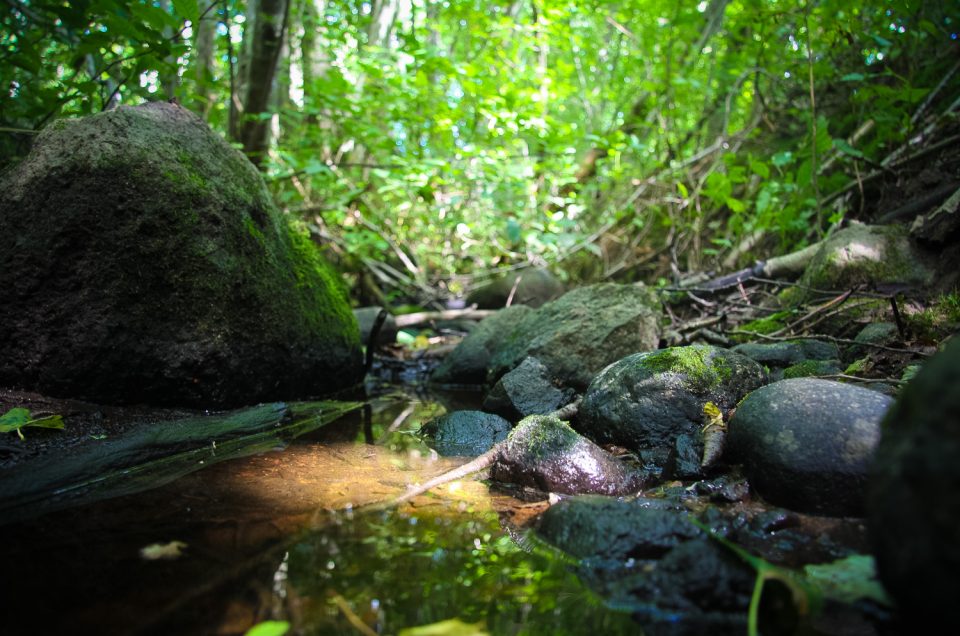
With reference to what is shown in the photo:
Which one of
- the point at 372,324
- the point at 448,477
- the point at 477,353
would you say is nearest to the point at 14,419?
the point at 448,477

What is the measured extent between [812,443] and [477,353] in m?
3.47

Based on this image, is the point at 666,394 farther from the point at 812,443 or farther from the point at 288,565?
the point at 288,565

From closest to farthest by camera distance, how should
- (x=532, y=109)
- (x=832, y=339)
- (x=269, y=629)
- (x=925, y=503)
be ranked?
(x=925, y=503)
(x=269, y=629)
(x=832, y=339)
(x=532, y=109)

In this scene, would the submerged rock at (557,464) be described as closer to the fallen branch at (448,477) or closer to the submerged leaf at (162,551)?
the fallen branch at (448,477)

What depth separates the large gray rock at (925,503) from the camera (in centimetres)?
88

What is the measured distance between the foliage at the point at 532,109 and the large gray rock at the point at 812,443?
10.7 feet

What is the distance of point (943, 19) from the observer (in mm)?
5113

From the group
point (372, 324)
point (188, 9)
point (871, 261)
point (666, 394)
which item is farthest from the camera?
point (372, 324)

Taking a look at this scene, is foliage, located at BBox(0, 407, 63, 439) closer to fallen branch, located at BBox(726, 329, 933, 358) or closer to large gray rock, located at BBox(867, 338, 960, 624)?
large gray rock, located at BBox(867, 338, 960, 624)

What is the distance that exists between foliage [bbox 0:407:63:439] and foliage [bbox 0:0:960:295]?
82.3 inches

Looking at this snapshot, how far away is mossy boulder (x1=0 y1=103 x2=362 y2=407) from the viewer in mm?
2668

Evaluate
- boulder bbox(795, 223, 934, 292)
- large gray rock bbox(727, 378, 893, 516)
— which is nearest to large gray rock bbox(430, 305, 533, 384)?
boulder bbox(795, 223, 934, 292)

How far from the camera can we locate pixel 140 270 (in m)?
2.88

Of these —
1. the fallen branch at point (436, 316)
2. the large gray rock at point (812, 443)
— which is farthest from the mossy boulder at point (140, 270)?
the fallen branch at point (436, 316)
